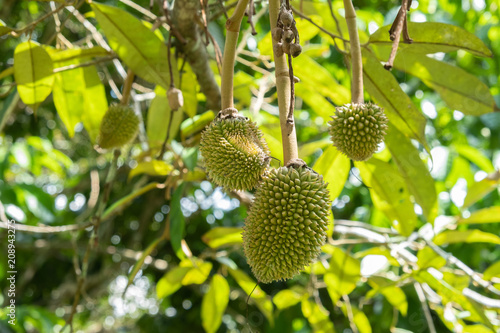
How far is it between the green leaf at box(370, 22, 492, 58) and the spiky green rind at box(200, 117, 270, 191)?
42 centimetres

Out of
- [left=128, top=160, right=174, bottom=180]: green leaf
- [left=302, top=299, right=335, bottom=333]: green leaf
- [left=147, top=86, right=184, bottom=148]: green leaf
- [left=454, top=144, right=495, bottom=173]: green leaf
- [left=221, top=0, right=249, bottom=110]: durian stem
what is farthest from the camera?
[left=454, top=144, right=495, bottom=173]: green leaf

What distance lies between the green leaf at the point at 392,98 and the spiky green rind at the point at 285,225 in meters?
0.39

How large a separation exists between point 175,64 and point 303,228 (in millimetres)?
611

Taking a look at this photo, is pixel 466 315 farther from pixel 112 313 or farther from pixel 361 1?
pixel 112 313

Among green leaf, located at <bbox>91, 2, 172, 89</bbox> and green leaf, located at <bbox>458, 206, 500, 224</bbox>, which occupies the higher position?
green leaf, located at <bbox>91, 2, 172, 89</bbox>

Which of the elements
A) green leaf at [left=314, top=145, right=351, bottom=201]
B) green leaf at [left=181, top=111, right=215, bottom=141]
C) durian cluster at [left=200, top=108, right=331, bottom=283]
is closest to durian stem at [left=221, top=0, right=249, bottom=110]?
durian cluster at [left=200, top=108, right=331, bottom=283]

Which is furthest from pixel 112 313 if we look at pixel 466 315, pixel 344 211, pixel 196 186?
pixel 466 315

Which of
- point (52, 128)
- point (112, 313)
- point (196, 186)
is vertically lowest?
point (112, 313)

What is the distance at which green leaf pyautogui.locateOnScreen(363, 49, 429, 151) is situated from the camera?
1044mm

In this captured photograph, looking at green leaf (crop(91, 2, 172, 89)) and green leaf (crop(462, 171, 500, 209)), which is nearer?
green leaf (crop(91, 2, 172, 89))

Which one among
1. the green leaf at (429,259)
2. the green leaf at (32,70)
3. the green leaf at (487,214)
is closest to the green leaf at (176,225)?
the green leaf at (32,70)

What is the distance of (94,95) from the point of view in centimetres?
148

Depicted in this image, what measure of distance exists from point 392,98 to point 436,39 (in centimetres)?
18

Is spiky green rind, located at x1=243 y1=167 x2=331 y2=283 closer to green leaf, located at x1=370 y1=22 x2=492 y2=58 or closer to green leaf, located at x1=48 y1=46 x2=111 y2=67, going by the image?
green leaf, located at x1=370 y1=22 x2=492 y2=58
